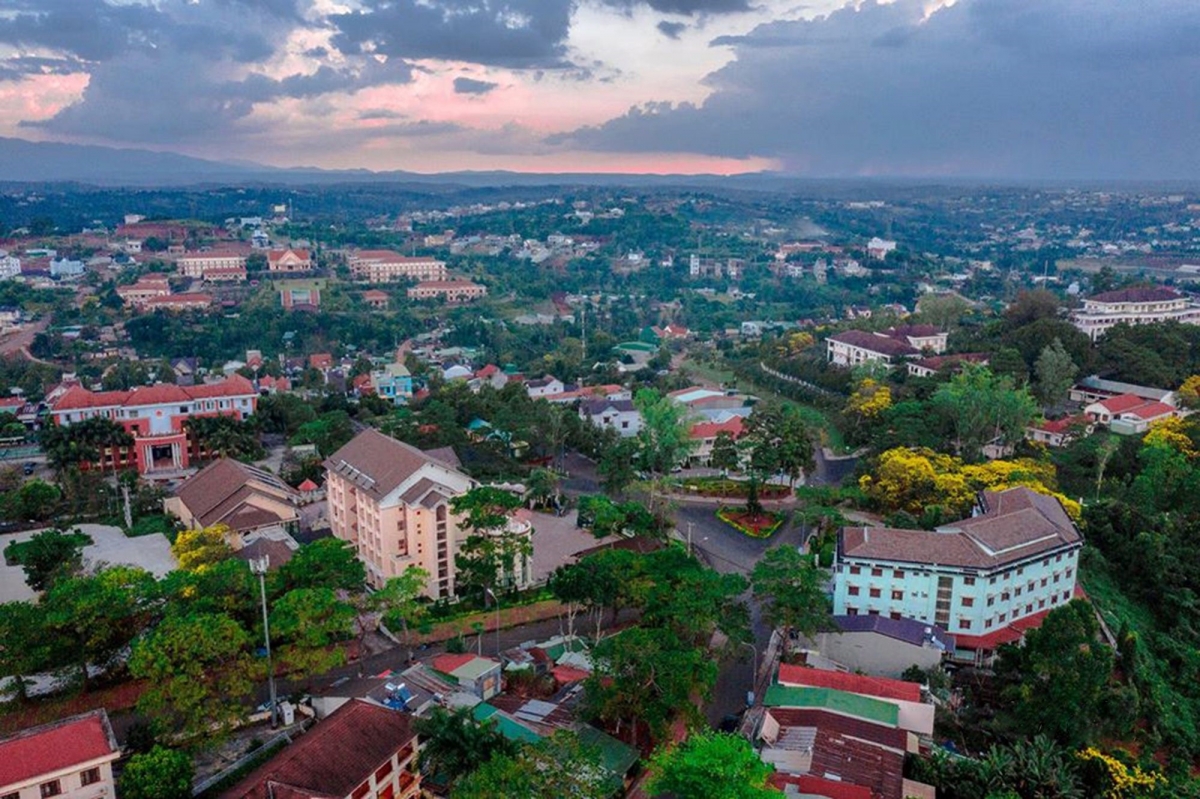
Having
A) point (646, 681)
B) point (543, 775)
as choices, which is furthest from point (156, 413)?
point (543, 775)

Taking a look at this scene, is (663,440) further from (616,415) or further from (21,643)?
(21,643)

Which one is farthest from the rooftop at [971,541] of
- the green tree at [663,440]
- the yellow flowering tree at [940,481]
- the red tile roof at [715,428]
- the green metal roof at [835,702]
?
the red tile roof at [715,428]

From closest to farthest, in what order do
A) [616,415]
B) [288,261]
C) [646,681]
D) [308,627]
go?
[646,681] < [308,627] < [616,415] < [288,261]

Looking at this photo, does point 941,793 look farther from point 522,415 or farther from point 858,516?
point 522,415

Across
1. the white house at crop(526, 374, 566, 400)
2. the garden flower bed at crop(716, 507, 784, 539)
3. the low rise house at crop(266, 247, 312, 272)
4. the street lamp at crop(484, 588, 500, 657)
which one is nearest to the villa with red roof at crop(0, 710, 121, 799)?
the street lamp at crop(484, 588, 500, 657)

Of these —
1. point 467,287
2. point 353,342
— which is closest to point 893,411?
point 353,342

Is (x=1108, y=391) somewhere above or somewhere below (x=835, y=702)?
above

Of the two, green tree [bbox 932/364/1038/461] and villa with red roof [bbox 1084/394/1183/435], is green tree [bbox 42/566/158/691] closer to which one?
green tree [bbox 932/364/1038/461]
